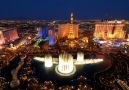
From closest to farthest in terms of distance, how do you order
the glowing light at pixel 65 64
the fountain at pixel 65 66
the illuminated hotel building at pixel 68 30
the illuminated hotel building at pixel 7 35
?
1. the fountain at pixel 65 66
2. the glowing light at pixel 65 64
3. the illuminated hotel building at pixel 7 35
4. the illuminated hotel building at pixel 68 30

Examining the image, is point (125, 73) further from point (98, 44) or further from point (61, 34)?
point (61, 34)

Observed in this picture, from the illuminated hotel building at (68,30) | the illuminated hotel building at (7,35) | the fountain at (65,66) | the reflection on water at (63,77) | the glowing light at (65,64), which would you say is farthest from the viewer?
the illuminated hotel building at (68,30)

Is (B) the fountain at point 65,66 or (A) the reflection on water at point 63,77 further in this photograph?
(B) the fountain at point 65,66

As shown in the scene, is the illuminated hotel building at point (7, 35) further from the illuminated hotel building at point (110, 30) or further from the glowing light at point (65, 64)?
the glowing light at point (65, 64)

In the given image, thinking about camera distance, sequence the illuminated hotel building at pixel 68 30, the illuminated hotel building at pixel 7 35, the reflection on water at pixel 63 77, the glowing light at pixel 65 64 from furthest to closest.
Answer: the illuminated hotel building at pixel 68 30, the illuminated hotel building at pixel 7 35, the glowing light at pixel 65 64, the reflection on water at pixel 63 77

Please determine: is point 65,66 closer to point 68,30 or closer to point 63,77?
point 63,77

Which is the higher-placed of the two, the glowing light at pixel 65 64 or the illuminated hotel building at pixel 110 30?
the illuminated hotel building at pixel 110 30

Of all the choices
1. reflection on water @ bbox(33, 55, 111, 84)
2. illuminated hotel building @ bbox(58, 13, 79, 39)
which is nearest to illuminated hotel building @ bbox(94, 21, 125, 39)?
illuminated hotel building @ bbox(58, 13, 79, 39)

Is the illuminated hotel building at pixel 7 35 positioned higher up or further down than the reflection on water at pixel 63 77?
higher up

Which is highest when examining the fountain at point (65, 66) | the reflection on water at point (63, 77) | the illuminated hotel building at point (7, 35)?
the illuminated hotel building at point (7, 35)

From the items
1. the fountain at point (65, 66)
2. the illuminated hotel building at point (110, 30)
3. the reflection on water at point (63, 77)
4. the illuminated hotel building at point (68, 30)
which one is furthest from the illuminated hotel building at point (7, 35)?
the fountain at point (65, 66)
